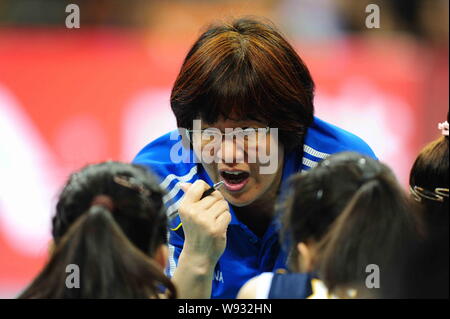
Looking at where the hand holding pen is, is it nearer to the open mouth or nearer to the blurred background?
the open mouth

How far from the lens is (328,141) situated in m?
2.13

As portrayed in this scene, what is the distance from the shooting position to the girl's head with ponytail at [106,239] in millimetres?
1535

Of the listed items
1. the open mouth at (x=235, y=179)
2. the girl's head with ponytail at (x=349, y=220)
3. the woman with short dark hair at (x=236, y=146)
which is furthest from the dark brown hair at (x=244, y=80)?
the girl's head with ponytail at (x=349, y=220)

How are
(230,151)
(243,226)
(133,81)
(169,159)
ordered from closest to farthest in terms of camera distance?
(230,151) → (243,226) → (169,159) → (133,81)

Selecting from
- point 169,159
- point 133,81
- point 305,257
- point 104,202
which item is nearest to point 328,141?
point 169,159

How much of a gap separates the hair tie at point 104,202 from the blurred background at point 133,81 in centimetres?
221

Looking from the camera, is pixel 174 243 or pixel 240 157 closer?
pixel 240 157

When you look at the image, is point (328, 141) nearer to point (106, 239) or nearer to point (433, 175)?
point (433, 175)

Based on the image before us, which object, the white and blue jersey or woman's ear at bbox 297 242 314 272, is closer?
woman's ear at bbox 297 242 314 272

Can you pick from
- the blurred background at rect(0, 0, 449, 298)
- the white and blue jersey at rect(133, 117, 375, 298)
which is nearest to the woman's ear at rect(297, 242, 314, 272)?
the white and blue jersey at rect(133, 117, 375, 298)

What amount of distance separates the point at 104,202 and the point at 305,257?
411mm

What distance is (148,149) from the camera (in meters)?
2.28

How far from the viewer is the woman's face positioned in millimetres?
1951

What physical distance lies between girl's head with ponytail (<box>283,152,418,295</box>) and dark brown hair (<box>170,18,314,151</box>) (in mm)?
357
